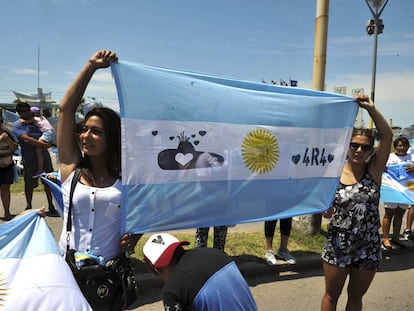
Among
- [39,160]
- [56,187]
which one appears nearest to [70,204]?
[56,187]

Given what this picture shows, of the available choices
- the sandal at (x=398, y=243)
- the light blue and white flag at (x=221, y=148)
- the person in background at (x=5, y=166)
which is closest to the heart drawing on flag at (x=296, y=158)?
the light blue and white flag at (x=221, y=148)

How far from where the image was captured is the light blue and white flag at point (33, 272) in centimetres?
168

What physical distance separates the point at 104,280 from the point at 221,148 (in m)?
1.35

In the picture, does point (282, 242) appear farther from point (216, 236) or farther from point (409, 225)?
point (409, 225)

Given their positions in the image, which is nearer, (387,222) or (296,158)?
(296,158)

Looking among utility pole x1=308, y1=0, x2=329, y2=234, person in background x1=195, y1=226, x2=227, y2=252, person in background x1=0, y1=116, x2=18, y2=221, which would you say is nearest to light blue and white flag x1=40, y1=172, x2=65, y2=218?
person in background x1=195, y1=226, x2=227, y2=252

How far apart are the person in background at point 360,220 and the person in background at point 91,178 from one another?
1673 millimetres

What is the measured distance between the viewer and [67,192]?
7.06 feet

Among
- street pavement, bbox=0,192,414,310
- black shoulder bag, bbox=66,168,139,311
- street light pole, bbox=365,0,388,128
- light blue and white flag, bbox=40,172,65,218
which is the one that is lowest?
street pavement, bbox=0,192,414,310

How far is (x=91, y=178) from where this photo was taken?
2215 mm

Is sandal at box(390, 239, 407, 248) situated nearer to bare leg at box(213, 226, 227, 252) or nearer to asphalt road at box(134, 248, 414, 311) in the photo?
asphalt road at box(134, 248, 414, 311)

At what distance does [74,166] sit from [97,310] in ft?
2.77

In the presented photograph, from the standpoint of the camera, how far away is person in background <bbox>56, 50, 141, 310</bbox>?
6.98 feet

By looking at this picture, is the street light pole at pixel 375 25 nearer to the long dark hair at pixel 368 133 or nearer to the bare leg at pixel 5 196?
the long dark hair at pixel 368 133
